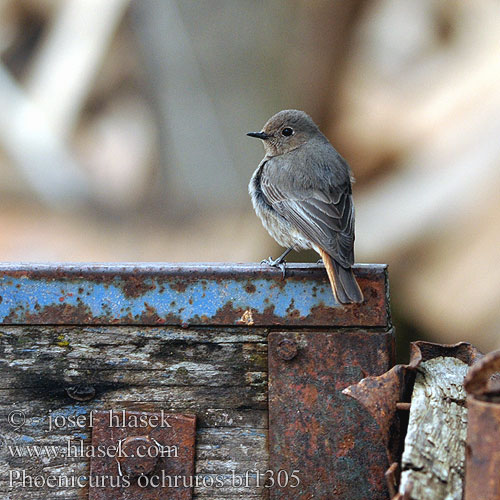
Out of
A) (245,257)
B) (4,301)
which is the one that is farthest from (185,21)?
(4,301)

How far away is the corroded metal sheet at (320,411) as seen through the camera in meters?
2.35

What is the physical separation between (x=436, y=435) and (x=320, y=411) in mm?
454

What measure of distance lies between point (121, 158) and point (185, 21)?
2.20m

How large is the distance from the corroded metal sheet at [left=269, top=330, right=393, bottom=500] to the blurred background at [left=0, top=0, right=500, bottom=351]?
3902mm

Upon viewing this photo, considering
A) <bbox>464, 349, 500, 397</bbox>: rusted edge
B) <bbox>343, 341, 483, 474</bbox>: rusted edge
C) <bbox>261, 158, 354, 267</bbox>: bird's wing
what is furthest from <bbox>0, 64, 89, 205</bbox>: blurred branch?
<bbox>464, 349, 500, 397</bbox>: rusted edge

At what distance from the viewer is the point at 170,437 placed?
2.35 m

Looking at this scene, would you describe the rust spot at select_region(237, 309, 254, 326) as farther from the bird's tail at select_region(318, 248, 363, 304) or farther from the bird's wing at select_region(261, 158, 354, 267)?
the bird's wing at select_region(261, 158, 354, 267)

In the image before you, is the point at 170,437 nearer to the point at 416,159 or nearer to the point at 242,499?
the point at 242,499

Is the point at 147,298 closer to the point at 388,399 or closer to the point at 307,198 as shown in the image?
the point at 388,399

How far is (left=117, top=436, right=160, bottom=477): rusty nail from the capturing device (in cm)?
233

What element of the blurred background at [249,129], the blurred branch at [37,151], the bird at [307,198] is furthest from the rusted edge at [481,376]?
the blurred branch at [37,151]

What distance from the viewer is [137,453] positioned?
234cm

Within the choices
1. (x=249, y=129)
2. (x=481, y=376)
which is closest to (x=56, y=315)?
(x=481, y=376)

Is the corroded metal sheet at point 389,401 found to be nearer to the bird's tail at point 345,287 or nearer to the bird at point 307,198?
the bird's tail at point 345,287
